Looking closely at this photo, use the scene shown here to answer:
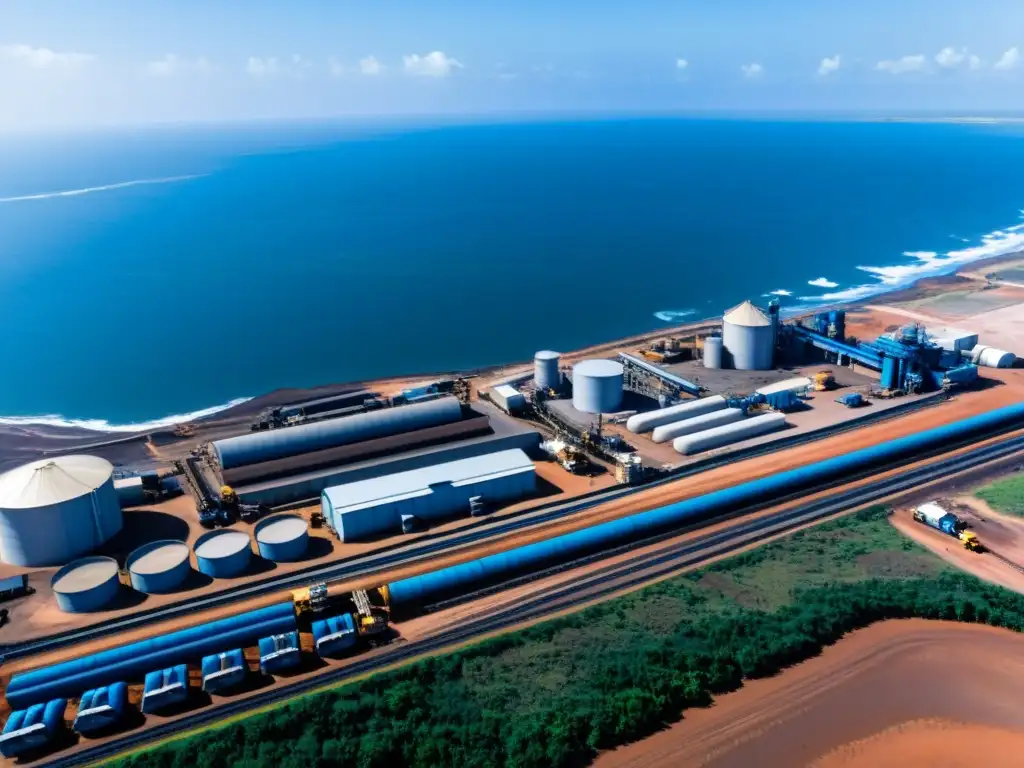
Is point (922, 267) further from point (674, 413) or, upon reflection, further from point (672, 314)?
point (674, 413)

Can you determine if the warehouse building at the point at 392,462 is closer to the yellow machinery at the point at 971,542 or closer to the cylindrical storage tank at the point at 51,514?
the cylindrical storage tank at the point at 51,514

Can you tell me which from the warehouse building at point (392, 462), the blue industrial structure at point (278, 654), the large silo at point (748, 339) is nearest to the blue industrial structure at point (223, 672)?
the blue industrial structure at point (278, 654)

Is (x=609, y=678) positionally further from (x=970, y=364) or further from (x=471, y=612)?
(x=970, y=364)

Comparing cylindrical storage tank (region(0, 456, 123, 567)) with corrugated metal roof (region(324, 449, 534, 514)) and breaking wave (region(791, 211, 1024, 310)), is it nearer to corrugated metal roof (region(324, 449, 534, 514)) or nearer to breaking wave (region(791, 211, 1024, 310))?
corrugated metal roof (region(324, 449, 534, 514))

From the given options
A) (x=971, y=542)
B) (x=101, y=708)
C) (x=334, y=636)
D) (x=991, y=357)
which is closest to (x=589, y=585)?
(x=334, y=636)

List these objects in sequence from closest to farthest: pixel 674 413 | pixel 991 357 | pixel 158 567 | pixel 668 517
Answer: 1. pixel 158 567
2. pixel 668 517
3. pixel 674 413
4. pixel 991 357

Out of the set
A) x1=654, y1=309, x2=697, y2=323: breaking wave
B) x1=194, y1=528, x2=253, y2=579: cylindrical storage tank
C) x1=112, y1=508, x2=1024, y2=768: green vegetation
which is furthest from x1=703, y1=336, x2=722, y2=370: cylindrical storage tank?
x1=194, y1=528, x2=253, y2=579: cylindrical storage tank
